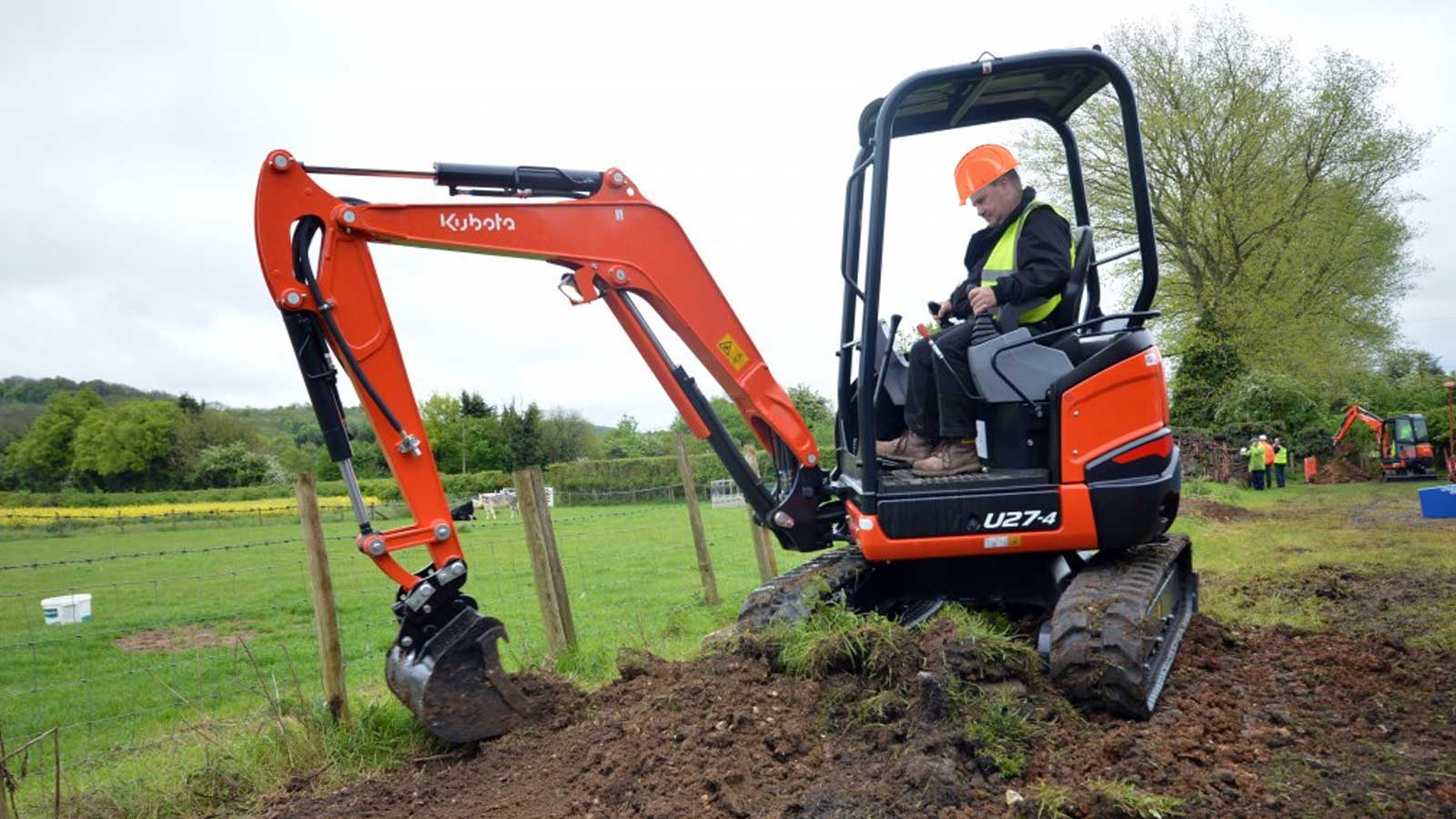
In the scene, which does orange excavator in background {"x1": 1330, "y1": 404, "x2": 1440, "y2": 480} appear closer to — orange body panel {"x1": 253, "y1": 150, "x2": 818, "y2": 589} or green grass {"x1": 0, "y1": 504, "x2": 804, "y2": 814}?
green grass {"x1": 0, "y1": 504, "x2": 804, "y2": 814}

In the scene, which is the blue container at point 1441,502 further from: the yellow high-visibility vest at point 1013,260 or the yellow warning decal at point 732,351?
the yellow warning decal at point 732,351

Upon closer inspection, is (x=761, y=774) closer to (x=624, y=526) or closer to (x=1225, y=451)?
(x=624, y=526)

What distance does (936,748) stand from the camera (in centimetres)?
387

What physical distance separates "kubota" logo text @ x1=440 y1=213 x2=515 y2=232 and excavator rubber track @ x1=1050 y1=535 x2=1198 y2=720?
10.7ft

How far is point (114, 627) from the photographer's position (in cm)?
1376

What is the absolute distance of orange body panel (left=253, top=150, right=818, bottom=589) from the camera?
4.78m

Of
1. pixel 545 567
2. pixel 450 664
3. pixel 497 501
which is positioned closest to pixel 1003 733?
pixel 450 664

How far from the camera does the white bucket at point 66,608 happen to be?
38.6 ft

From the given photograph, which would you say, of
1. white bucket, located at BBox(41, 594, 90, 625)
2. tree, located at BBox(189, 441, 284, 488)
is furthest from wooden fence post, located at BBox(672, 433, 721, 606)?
tree, located at BBox(189, 441, 284, 488)

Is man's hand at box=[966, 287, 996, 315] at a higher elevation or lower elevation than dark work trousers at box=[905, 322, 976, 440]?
higher

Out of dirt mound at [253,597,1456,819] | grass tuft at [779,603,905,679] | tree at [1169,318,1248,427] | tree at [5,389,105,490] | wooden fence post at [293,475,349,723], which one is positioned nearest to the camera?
dirt mound at [253,597,1456,819]

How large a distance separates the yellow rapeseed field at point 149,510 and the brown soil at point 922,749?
2881cm

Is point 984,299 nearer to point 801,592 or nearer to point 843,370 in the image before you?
point 843,370

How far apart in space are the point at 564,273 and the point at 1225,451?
30.3 m
